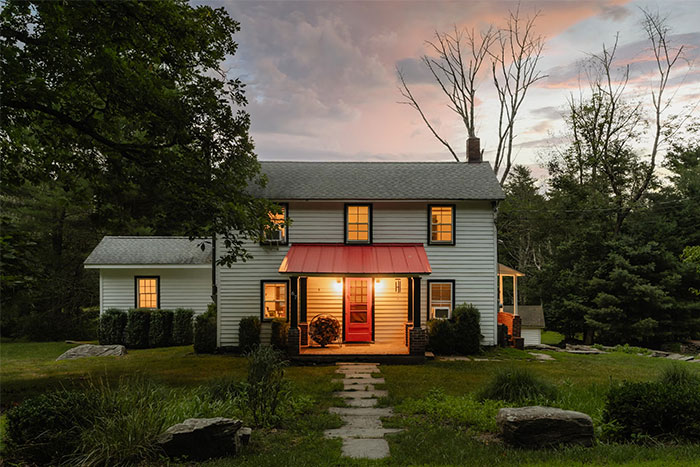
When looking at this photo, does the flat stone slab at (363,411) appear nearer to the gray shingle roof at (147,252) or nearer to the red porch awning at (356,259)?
the red porch awning at (356,259)

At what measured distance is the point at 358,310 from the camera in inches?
614

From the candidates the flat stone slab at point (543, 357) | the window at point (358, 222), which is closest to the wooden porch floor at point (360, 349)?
the window at point (358, 222)

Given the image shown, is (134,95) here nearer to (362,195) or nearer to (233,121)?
(233,121)

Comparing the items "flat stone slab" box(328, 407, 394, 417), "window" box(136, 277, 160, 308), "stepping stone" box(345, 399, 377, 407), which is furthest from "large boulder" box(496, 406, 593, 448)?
"window" box(136, 277, 160, 308)

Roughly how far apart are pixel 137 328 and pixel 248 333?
6.34 meters

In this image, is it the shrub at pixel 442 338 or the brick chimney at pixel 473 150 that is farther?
the brick chimney at pixel 473 150

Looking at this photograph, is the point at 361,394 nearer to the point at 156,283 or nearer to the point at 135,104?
the point at 135,104

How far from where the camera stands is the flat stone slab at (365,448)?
564cm

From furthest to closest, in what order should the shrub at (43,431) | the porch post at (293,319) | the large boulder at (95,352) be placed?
the large boulder at (95,352)
the porch post at (293,319)
the shrub at (43,431)

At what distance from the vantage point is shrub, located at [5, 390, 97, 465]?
516cm

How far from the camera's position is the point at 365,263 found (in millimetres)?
14359

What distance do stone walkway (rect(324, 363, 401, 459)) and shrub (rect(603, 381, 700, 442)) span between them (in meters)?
3.11

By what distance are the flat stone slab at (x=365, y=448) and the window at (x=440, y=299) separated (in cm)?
965

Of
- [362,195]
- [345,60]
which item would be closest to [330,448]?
[362,195]
